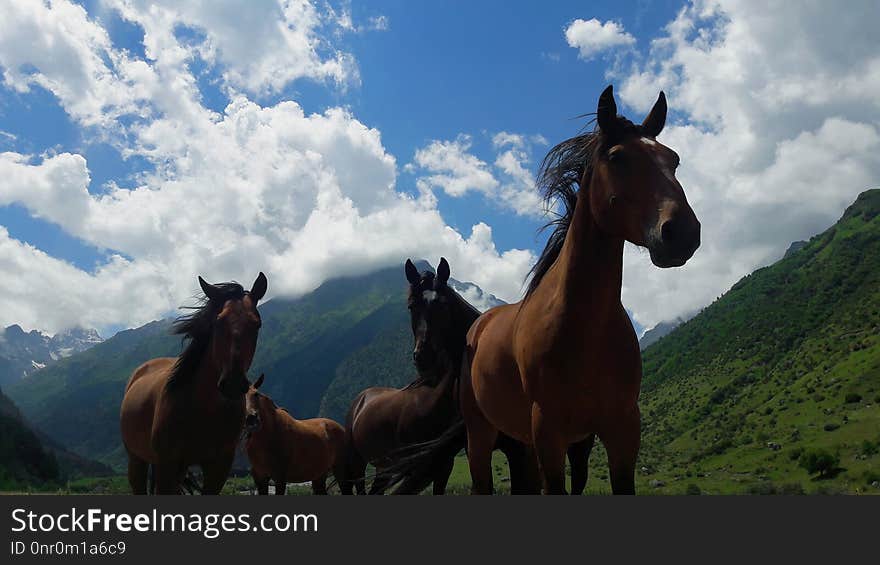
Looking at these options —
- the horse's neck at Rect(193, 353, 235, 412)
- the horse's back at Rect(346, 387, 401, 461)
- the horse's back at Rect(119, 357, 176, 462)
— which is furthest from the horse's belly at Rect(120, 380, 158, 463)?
the horse's back at Rect(346, 387, 401, 461)

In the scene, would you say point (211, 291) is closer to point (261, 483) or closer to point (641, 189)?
point (641, 189)

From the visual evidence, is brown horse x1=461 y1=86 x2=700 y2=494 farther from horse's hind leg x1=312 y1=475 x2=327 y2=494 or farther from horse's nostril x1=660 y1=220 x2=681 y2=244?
horse's hind leg x1=312 y1=475 x2=327 y2=494

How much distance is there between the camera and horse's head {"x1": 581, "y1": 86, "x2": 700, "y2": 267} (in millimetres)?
3213

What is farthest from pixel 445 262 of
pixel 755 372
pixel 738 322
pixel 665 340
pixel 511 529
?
pixel 665 340

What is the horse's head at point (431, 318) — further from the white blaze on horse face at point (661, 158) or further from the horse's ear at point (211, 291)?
the white blaze on horse face at point (661, 158)

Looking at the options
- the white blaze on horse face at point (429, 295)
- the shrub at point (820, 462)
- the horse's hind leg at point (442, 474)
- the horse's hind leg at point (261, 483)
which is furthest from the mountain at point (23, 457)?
Answer: the shrub at point (820, 462)

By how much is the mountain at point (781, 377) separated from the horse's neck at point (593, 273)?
4115 cm

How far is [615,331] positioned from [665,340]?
6475 inches

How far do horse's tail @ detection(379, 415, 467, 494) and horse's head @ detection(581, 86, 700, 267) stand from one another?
12.2ft

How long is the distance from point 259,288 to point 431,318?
78.3 inches

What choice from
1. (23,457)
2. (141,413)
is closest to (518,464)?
(141,413)

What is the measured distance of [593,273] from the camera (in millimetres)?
3840

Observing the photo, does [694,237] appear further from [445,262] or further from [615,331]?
[445,262]

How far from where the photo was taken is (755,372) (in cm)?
10269
